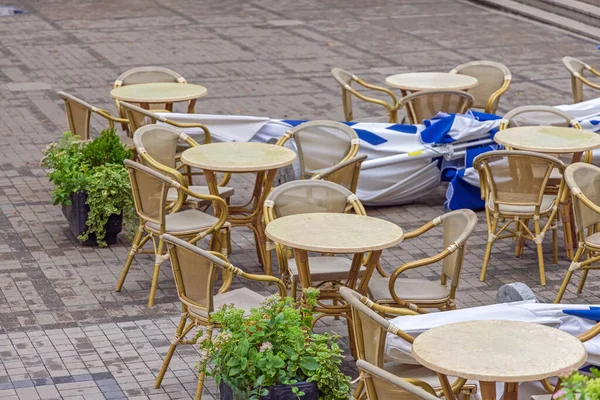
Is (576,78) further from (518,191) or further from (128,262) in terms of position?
(128,262)

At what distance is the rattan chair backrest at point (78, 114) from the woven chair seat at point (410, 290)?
3.50 meters

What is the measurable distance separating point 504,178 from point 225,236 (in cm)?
219

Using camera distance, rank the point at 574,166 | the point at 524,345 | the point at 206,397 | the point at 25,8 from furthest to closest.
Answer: the point at 25,8, the point at 574,166, the point at 206,397, the point at 524,345

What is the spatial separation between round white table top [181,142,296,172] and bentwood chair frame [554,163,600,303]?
2.10 metres

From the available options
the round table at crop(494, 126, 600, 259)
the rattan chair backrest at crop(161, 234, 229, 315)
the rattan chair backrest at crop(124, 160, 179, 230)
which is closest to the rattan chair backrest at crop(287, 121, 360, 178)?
the round table at crop(494, 126, 600, 259)

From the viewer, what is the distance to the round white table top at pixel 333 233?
662 centimetres

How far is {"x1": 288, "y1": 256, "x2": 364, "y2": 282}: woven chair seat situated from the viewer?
707 cm

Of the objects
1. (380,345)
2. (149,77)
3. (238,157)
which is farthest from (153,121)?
(380,345)

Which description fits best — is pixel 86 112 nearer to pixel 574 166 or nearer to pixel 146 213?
pixel 146 213

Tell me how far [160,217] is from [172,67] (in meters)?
8.41

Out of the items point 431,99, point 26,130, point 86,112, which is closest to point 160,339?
point 86,112

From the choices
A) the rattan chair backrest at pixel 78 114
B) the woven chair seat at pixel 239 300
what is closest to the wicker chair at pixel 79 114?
the rattan chair backrest at pixel 78 114

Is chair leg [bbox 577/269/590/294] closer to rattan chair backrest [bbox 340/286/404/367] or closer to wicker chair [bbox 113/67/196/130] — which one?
rattan chair backrest [bbox 340/286/404/367]

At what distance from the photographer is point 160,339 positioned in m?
7.30
